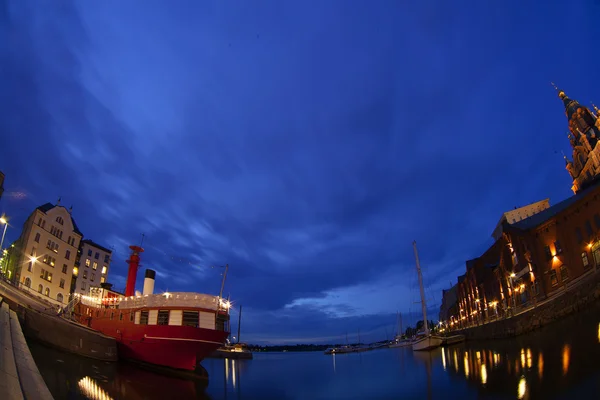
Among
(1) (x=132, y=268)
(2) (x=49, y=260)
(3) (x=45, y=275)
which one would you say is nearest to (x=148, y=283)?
(1) (x=132, y=268)

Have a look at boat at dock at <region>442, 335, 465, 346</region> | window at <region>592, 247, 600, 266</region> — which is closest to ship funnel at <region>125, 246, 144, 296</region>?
boat at dock at <region>442, 335, 465, 346</region>

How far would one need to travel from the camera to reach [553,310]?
40094 mm

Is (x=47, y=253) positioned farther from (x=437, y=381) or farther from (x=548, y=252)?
(x=548, y=252)

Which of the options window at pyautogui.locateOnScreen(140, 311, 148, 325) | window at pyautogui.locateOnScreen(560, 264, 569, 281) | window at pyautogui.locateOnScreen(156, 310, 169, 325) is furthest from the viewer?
window at pyautogui.locateOnScreen(560, 264, 569, 281)

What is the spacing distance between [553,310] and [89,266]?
9307 centimetres

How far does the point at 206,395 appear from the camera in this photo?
24047mm

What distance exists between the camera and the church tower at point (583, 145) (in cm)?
7331

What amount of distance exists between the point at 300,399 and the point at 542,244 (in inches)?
1989

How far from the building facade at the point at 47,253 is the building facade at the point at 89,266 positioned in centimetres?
675

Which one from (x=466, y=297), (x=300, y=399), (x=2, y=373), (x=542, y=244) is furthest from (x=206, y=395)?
Result: (x=466, y=297)

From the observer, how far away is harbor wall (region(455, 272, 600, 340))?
3585 centimetres

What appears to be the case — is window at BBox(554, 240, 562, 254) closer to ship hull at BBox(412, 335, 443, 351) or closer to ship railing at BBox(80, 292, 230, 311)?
ship hull at BBox(412, 335, 443, 351)

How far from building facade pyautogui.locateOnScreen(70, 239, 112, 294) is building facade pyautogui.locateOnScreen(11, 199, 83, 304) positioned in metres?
6.75

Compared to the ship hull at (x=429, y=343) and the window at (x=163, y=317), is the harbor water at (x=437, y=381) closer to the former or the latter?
the window at (x=163, y=317)
